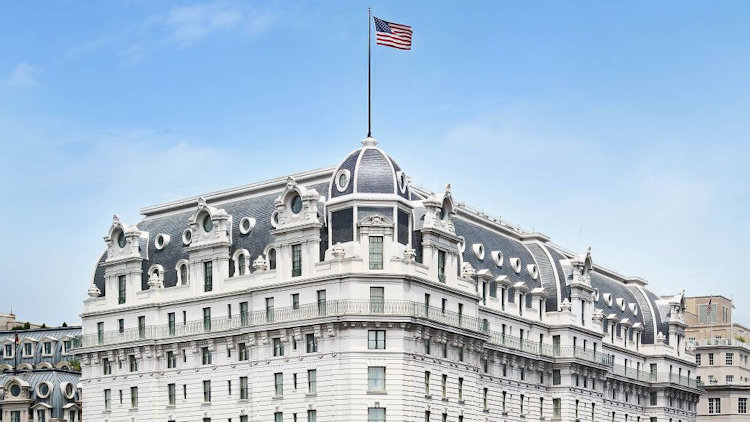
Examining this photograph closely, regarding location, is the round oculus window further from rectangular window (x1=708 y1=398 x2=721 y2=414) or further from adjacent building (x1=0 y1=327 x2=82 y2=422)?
rectangular window (x1=708 y1=398 x2=721 y2=414)

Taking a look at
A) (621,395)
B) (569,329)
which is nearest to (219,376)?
(569,329)

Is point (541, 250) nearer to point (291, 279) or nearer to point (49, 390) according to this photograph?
point (291, 279)

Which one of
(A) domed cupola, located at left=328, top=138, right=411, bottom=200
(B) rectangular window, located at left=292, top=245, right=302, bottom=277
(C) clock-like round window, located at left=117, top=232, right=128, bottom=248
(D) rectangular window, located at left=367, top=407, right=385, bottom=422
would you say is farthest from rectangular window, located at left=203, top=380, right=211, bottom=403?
(A) domed cupola, located at left=328, top=138, right=411, bottom=200

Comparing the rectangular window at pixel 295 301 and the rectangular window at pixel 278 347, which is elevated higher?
the rectangular window at pixel 295 301

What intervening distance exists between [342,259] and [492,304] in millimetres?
23826

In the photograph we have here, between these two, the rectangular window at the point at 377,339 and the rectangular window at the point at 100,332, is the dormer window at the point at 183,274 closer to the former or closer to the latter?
the rectangular window at the point at 100,332

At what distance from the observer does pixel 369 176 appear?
126 meters

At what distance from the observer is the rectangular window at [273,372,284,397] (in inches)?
4963

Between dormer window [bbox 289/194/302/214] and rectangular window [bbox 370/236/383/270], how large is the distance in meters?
7.82

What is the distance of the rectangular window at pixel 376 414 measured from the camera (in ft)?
398

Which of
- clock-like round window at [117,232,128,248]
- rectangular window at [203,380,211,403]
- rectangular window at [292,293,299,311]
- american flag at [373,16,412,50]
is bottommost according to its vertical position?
rectangular window at [203,380,211,403]

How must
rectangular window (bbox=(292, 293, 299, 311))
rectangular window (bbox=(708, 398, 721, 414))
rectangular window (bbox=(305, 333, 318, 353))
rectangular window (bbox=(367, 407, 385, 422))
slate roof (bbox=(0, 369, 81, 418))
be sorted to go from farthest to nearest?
rectangular window (bbox=(708, 398, 721, 414)), slate roof (bbox=(0, 369, 81, 418)), rectangular window (bbox=(292, 293, 299, 311)), rectangular window (bbox=(305, 333, 318, 353)), rectangular window (bbox=(367, 407, 385, 422))

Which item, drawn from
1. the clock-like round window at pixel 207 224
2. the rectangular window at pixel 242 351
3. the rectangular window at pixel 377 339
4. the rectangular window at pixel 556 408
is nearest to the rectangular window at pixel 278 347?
the rectangular window at pixel 242 351

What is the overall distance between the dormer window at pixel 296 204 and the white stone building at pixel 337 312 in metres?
0.09
